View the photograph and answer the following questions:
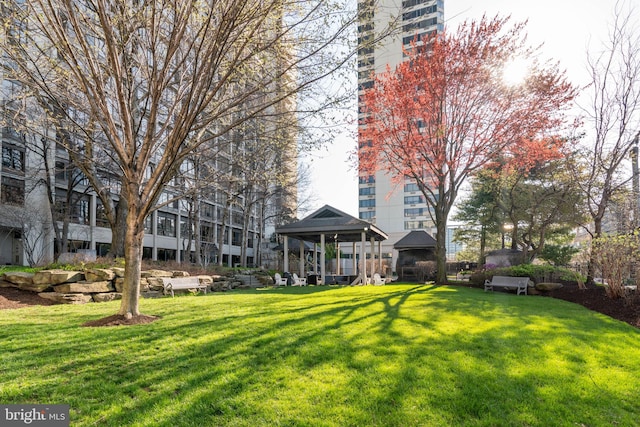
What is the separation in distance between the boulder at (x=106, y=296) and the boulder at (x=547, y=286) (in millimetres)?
14047

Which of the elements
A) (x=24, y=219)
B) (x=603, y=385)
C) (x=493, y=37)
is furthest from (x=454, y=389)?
(x=24, y=219)

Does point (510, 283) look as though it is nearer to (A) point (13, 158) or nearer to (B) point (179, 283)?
(B) point (179, 283)

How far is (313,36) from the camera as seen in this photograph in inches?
279

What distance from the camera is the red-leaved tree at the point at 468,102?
13.7 meters

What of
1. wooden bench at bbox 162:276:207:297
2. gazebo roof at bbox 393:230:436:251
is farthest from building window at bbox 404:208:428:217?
wooden bench at bbox 162:276:207:297

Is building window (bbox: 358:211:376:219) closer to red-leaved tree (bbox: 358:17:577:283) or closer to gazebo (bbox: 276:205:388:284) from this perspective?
gazebo (bbox: 276:205:388:284)

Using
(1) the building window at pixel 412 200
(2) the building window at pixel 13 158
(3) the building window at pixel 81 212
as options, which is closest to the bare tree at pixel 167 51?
(2) the building window at pixel 13 158

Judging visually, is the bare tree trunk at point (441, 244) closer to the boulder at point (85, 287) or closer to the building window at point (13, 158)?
the boulder at point (85, 287)

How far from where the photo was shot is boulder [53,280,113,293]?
9.75 meters

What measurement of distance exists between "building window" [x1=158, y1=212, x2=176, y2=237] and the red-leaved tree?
95.0 ft

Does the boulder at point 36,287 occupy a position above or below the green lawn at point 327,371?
above

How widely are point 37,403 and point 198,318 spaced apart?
363 centimetres

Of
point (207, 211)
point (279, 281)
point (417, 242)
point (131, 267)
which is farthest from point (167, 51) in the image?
point (207, 211)

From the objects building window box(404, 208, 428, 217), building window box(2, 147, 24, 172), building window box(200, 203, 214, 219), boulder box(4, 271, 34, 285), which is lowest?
boulder box(4, 271, 34, 285)
